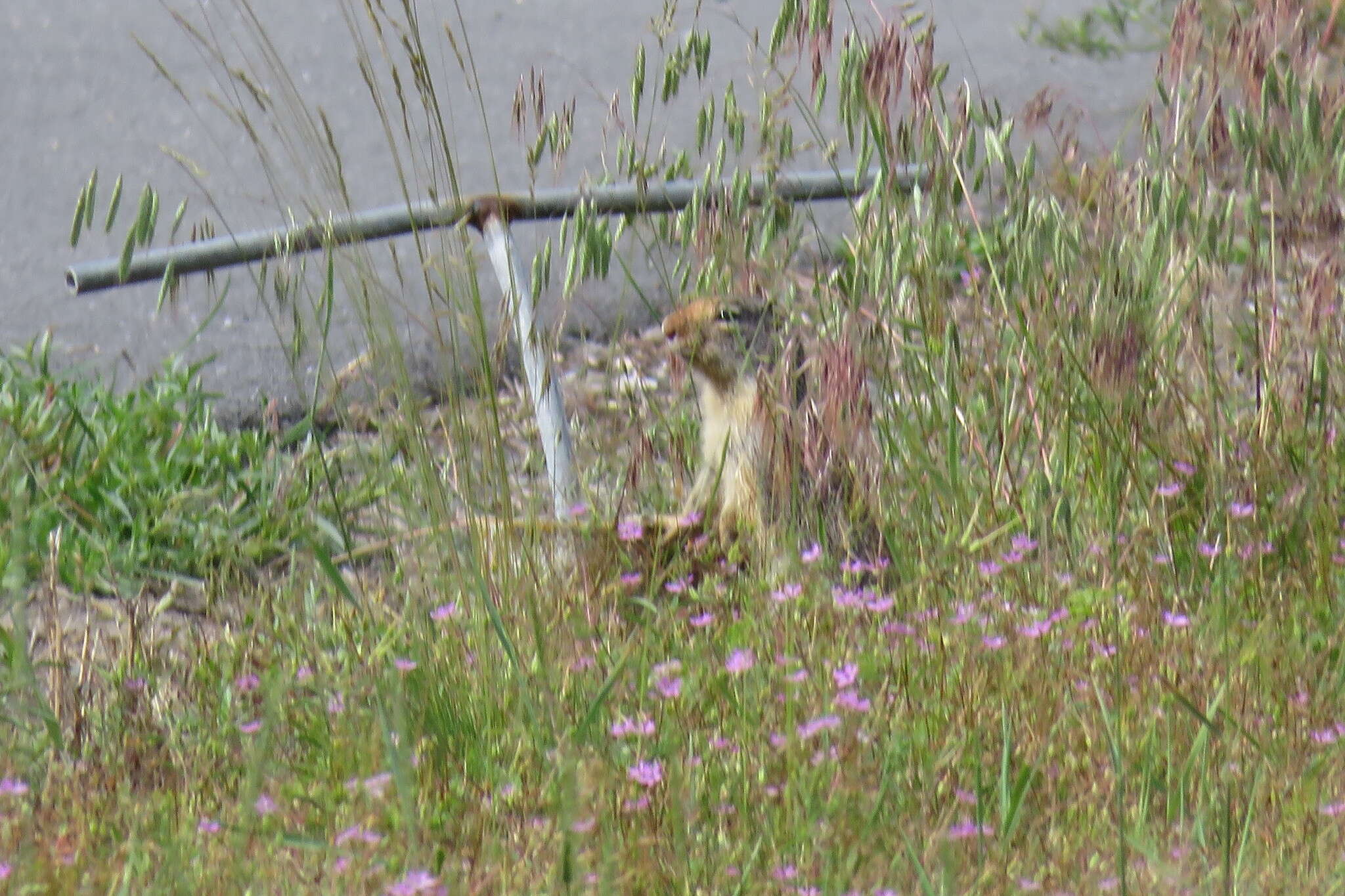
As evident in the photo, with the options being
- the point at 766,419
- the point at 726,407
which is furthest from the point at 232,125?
the point at 766,419

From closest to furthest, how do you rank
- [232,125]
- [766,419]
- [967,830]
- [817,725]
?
[967,830]
[817,725]
[766,419]
[232,125]

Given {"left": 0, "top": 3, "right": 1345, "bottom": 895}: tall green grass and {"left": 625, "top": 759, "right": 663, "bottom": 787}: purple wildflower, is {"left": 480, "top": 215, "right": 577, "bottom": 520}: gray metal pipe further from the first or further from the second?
{"left": 625, "top": 759, "right": 663, "bottom": 787}: purple wildflower

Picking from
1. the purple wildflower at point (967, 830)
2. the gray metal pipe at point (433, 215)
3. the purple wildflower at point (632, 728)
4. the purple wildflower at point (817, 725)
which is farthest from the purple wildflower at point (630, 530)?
the purple wildflower at point (967, 830)

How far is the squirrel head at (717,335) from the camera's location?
3.80 metres

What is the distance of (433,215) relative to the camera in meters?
2.97

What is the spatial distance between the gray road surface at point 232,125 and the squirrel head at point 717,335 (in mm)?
1036

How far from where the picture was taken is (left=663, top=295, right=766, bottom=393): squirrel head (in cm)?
380

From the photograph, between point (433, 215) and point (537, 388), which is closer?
point (433, 215)

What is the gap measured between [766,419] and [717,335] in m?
0.43

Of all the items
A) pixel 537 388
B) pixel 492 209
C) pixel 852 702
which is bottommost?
pixel 852 702

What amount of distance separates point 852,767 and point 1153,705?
0.52 metres

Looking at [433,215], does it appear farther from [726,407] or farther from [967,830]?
[967,830]

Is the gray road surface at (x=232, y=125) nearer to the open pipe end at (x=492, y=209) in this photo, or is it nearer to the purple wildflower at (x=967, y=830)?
the open pipe end at (x=492, y=209)

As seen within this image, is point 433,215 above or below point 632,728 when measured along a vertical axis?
above
